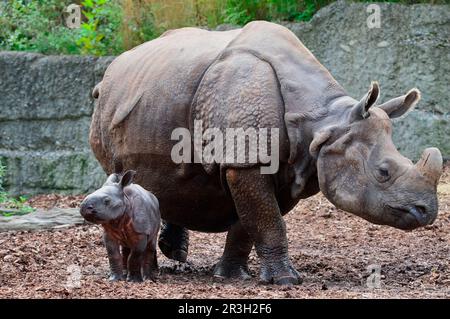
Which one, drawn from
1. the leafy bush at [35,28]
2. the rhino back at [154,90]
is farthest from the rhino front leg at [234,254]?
the leafy bush at [35,28]

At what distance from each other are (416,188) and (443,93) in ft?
20.1

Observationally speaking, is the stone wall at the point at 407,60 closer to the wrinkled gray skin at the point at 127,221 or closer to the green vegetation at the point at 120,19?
the green vegetation at the point at 120,19

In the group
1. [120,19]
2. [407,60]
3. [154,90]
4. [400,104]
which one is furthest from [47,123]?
[400,104]

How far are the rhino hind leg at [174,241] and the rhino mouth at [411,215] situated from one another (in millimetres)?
2647

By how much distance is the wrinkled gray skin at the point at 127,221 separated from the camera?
7.44 metres

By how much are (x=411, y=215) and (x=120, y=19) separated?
8363mm

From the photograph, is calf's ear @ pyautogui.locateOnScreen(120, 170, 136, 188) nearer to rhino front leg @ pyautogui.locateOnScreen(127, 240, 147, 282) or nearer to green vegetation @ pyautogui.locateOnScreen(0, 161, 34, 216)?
rhino front leg @ pyautogui.locateOnScreen(127, 240, 147, 282)

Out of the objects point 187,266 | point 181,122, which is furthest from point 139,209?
point 187,266

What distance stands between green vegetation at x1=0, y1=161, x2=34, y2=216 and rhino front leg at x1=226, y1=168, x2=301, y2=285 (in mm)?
4867

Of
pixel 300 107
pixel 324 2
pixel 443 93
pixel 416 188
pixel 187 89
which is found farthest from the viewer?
pixel 324 2

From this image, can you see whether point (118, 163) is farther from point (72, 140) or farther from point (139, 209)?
point (72, 140)

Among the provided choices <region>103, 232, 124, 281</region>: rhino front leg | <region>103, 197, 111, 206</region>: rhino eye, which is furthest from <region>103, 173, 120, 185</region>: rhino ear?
<region>103, 232, 124, 281</region>: rhino front leg

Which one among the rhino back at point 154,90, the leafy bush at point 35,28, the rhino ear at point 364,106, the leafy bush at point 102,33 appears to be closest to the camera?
the rhino ear at point 364,106

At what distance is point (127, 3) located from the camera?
14.6m
